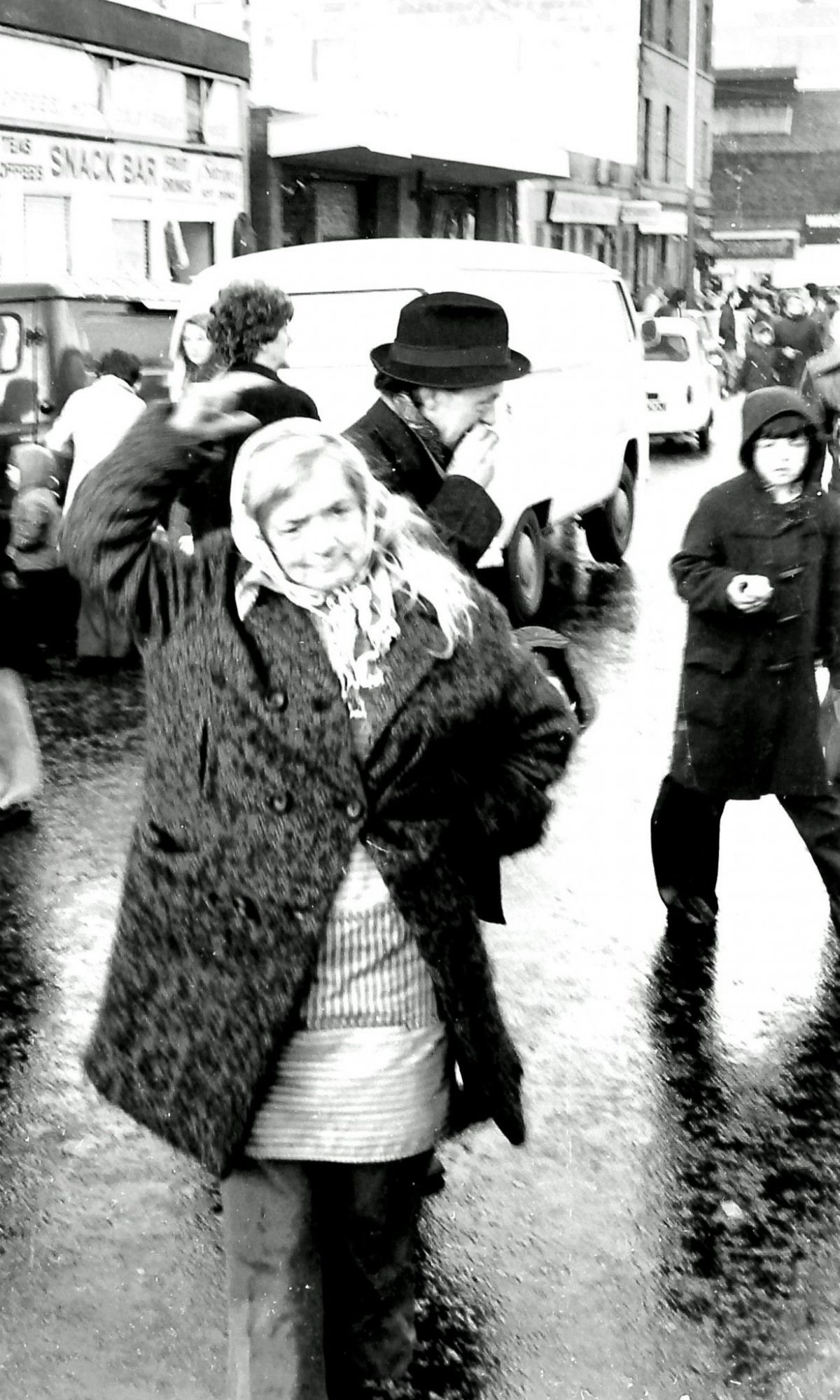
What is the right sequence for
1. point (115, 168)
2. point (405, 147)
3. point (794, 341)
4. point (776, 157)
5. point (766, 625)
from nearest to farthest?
point (766, 625)
point (794, 341)
point (115, 168)
point (405, 147)
point (776, 157)

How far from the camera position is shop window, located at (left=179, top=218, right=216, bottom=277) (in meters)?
25.5

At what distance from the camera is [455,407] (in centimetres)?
394

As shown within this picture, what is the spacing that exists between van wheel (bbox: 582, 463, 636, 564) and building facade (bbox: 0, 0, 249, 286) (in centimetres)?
914

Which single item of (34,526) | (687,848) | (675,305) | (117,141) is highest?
(117,141)

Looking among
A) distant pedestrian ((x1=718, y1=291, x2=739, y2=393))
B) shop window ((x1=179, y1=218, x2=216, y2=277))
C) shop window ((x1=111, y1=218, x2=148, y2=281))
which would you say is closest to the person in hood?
shop window ((x1=111, y1=218, x2=148, y2=281))

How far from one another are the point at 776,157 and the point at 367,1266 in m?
82.0

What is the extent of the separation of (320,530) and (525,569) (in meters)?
8.41

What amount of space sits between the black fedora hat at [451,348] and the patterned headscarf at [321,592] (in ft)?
3.81

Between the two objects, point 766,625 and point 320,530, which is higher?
point 320,530

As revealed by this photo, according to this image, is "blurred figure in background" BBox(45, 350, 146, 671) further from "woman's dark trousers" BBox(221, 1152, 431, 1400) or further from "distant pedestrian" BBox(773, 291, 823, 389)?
"distant pedestrian" BBox(773, 291, 823, 389)

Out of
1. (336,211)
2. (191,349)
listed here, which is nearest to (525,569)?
(191,349)

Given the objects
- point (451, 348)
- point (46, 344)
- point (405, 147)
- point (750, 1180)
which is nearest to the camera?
point (451, 348)

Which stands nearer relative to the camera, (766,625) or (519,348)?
→ (766,625)

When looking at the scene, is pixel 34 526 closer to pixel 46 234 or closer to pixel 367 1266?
pixel 367 1266
